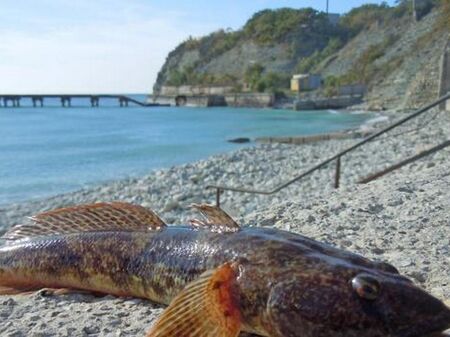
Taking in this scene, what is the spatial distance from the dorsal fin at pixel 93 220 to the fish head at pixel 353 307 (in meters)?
1.50

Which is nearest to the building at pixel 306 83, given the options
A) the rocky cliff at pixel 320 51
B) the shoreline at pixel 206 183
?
the rocky cliff at pixel 320 51

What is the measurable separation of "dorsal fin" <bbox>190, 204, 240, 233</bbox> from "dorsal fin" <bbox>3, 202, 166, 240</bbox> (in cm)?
42

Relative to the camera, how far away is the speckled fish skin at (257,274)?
2.96 metres

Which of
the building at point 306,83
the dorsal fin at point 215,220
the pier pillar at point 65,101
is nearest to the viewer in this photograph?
the dorsal fin at point 215,220

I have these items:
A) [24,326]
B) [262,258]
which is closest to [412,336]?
[262,258]

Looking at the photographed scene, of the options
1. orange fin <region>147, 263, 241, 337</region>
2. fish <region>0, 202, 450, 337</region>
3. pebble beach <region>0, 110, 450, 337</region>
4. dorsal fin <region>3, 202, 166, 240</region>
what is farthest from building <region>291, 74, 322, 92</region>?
orange fin <region>147, 263, 241, 337</region>

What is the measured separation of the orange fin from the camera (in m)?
3.23

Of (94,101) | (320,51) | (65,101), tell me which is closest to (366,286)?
(65,101)

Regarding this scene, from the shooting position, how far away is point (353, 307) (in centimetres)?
299

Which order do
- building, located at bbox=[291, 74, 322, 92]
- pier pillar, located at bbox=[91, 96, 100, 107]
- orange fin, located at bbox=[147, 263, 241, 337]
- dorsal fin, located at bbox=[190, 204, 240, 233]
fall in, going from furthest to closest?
pier pillar, located at bbox=[91, 96, 100, 107], building, located at bbox=[291, 74, 322, 92], dorsal fin, located at bbox=[190, 204, 240, 233], orange fin, located at bbox=[147, 263, 241, 337]

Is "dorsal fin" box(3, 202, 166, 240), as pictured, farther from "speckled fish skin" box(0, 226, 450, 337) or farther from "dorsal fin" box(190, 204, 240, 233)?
"dorsal fin" box(190, 204, 240, 233)

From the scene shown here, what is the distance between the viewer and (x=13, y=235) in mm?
5008

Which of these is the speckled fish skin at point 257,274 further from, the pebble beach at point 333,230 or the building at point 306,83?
the building at point 306,83

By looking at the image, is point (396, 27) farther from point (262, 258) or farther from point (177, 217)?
point (262, 258)
